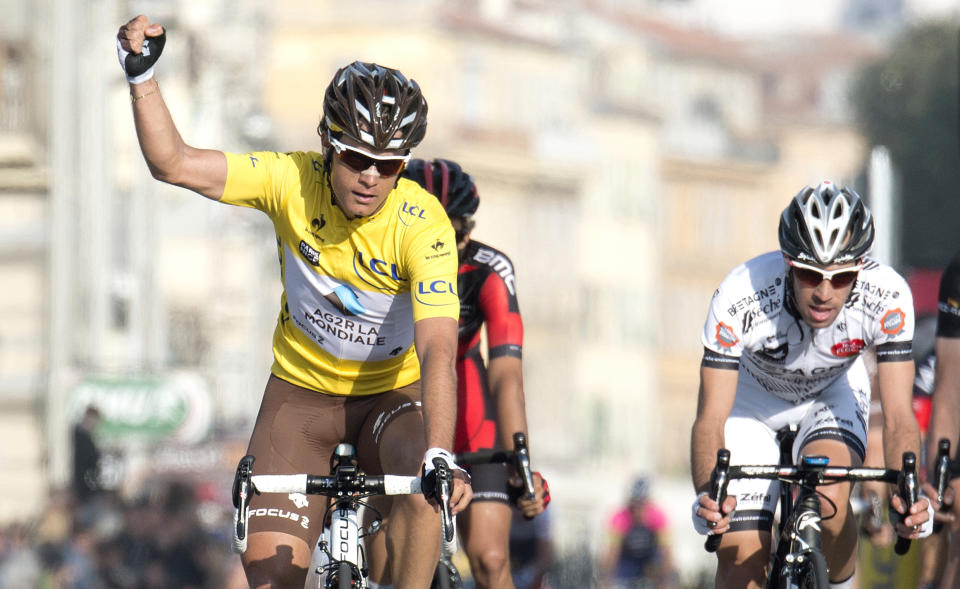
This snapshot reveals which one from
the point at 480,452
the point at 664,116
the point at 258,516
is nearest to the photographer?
the point at 258,516

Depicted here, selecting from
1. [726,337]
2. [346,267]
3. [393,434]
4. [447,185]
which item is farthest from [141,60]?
[726,337]

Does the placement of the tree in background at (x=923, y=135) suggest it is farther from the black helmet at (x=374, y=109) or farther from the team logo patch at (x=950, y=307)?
the black helmet at (x=374, y=109)

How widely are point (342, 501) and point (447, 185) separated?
259 cm

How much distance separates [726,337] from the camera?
358 inches

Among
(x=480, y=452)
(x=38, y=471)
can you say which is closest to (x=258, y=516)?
(x=480, y=452)

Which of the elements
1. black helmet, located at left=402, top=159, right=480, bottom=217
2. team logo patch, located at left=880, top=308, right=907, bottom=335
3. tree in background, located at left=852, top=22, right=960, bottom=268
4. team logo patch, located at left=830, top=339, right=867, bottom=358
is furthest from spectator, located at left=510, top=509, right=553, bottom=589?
tree in background, located at left=852, top=22, right=960, bottom=268

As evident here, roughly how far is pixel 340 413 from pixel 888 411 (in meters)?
2.37

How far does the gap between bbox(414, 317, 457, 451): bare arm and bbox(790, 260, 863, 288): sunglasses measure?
5.59 feet

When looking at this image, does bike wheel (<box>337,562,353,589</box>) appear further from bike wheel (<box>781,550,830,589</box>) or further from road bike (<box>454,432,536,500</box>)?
bike wheel (<box>781,550,830,589</box>)

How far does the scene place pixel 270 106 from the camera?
84000mm

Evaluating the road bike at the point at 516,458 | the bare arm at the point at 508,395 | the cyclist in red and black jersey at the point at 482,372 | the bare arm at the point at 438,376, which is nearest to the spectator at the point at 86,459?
the cyclist in red and black jersey at the point at 482,372

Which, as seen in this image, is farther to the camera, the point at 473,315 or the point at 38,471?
the point at 38,471

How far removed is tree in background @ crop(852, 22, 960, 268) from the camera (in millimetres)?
65500

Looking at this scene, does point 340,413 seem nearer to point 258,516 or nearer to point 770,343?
point 258,516
